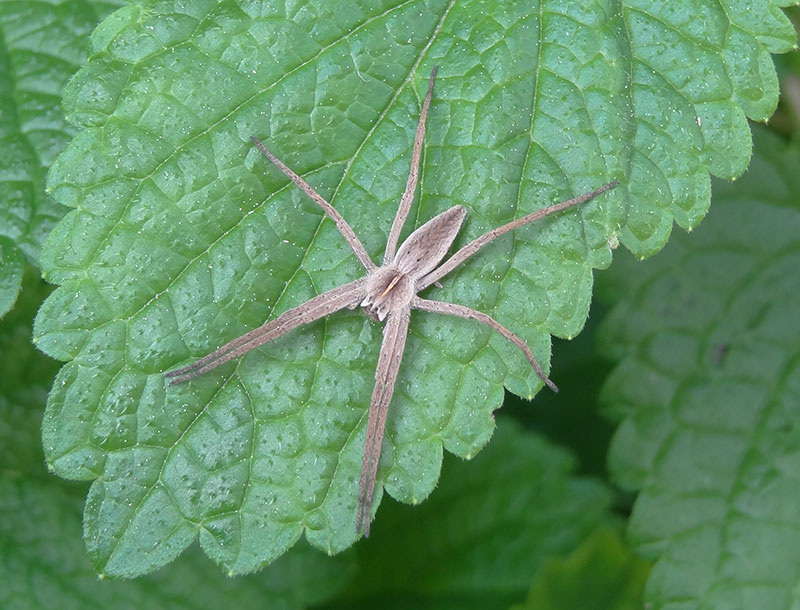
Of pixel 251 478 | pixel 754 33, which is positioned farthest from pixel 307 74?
pixel 754 33

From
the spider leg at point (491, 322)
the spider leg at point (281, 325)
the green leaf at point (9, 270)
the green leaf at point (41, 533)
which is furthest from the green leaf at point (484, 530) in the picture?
the green leaf at point (9, 270)

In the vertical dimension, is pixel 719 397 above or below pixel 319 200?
below

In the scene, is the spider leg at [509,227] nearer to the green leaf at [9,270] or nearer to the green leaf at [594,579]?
the green leaf at [594,579]

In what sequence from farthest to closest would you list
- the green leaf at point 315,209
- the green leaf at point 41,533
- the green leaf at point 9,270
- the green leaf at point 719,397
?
the green leaf at point 41,533 < the green leaf at point 719,397 < the green leaf at point 9,270 < the green leaf at point 315,209

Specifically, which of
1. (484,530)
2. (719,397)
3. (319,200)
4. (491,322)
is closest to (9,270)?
(319,200)

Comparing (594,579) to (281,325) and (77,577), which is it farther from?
(77,577)
